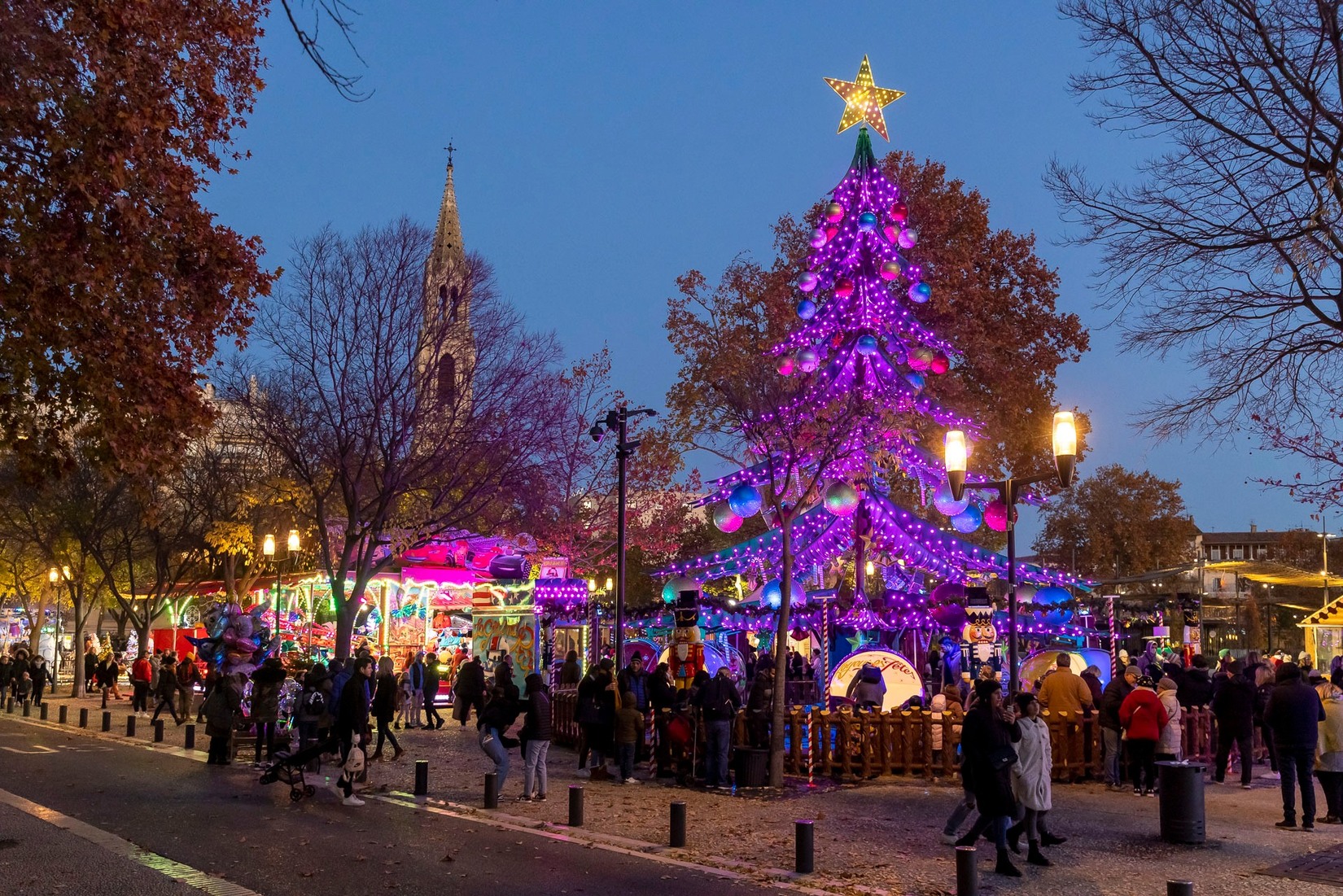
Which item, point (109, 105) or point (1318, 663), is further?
point (1318, 663)

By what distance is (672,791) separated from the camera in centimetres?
1509

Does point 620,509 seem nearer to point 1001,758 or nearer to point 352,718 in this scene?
point 352,718

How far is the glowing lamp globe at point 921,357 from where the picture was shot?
22906mm

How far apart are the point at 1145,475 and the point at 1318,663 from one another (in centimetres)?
2464

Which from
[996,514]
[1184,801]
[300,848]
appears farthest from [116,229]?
[996,514]

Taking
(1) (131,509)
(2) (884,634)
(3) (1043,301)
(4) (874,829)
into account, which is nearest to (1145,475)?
(3) (1043,301)

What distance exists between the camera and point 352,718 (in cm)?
1360

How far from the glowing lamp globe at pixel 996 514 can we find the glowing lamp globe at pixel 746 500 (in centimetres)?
391

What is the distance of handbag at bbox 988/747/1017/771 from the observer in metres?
9.71

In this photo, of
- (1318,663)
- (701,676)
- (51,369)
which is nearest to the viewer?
(51,369)

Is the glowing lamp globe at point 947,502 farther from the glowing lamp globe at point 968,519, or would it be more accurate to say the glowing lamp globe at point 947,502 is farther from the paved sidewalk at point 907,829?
the paved sidewalk at point 907,829

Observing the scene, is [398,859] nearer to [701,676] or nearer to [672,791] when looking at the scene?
[672,791]

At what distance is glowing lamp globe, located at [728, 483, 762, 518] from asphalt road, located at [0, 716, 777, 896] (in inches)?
332

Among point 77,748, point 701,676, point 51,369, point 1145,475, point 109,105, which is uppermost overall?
point 1145,475
